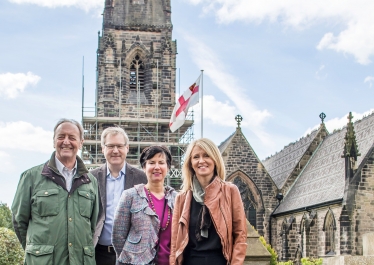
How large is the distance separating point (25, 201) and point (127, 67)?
35518 mm

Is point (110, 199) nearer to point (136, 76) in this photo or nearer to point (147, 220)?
point (147, 220)

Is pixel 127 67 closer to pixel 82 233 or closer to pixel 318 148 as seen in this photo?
pixel 318 148

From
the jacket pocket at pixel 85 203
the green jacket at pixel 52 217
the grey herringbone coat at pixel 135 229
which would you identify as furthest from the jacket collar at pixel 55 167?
the grey herringbone coat at pixel 135 229

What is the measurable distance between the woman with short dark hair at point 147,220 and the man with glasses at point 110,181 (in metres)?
0.52

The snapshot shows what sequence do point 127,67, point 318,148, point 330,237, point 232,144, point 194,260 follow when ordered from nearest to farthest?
point 194,260
point 330,237
point 232,144
point 318,148
point 127,67

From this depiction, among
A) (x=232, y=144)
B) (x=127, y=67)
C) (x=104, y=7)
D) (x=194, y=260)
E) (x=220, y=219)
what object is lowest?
(x=194, y=260)

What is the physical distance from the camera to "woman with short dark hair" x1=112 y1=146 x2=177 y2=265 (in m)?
6.51

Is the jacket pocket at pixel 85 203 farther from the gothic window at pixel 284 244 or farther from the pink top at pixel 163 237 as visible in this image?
the gothic window at pixel 284 244

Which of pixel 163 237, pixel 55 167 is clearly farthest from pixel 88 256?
pixel 55 167

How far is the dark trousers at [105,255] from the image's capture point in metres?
7.23

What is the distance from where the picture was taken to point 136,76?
4219 cm

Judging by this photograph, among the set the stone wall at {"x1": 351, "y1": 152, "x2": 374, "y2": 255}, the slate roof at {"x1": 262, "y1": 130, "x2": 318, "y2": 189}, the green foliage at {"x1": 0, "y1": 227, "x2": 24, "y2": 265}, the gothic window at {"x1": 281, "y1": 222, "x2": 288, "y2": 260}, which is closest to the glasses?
the green foliage at {"x1": 0, "y1": 227, "x2": 24, "y2": 265}

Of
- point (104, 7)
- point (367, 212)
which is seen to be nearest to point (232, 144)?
point (367, 212)

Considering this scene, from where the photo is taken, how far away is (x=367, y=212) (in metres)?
25.3
